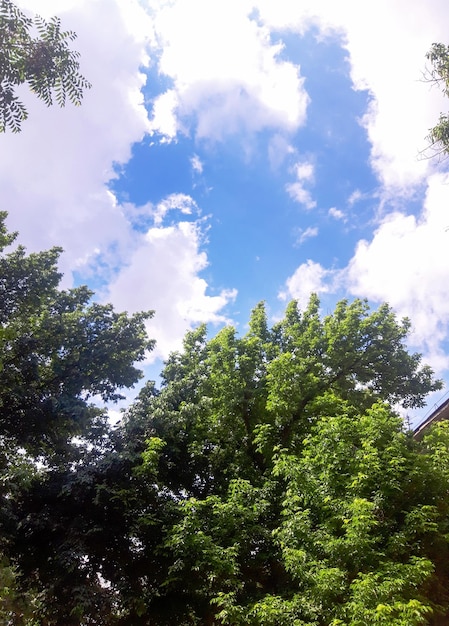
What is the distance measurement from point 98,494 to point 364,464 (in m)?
7.16

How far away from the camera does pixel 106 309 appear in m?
15.5

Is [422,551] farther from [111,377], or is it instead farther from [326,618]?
[111,377]

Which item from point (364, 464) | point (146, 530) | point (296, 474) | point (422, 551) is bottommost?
point (422, 551)

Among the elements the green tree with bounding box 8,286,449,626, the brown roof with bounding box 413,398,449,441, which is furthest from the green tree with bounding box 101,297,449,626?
the brown roof with bounding box 413,398,449,441

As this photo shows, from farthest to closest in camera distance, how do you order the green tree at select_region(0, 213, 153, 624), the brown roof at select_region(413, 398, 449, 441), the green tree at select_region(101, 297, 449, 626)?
the brown roof at select_region(413, 398, 449, 441)
the green tree at select_region(0, 213, 153, 624)
the green tree at select_region(101, 297, 449, 626)

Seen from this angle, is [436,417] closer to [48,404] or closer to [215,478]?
[215,478]

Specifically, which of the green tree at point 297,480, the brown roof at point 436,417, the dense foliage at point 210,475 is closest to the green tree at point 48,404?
the dense foliage at point 210,475

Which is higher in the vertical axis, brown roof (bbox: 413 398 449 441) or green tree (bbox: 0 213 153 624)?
green tree (bbox: 0 213 153 624)

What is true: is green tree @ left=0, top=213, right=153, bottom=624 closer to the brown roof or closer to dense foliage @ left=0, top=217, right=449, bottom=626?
dense foliage @ left=0, top=217, right=449, bottom=626

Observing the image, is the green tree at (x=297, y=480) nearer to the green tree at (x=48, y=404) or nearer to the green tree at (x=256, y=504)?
the green tree at (x=256, y=504)

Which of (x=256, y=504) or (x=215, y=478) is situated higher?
(x=215, y=478)

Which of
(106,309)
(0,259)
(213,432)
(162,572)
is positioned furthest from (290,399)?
(0,259)

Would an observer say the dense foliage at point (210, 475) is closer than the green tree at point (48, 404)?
Yes

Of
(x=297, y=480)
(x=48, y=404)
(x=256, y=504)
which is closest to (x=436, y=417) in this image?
(x=297, y=480)
